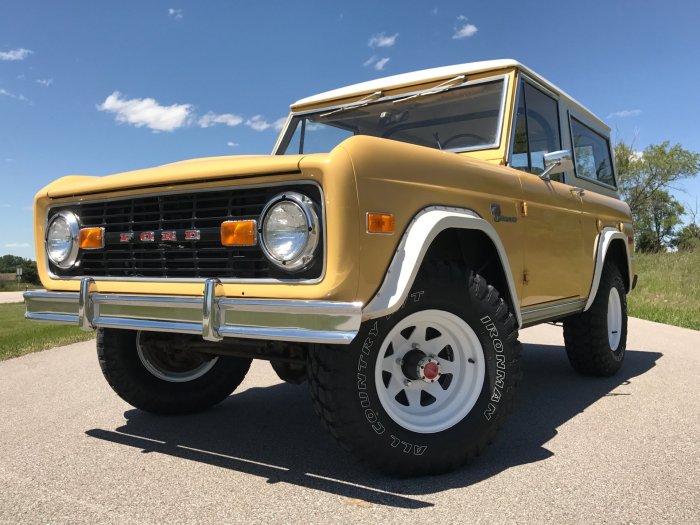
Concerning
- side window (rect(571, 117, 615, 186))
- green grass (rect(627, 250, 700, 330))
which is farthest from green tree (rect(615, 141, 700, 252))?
side window (rect(571, 117, 615, 186))

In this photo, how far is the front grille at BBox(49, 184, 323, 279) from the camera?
2.39 meters

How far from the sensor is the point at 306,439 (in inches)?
124

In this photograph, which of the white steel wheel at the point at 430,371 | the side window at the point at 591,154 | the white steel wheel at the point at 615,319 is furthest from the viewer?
the white steel wheel at the point at 615,319

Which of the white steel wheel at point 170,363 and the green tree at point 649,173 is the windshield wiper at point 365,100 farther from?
the green tree at point 649,173

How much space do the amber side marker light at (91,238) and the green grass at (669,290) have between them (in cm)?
836

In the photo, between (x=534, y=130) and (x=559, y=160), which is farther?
(x=534, y=130)

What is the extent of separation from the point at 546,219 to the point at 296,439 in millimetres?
1935

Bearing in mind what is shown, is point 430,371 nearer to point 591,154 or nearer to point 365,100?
point 365,100

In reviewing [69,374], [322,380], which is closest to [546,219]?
[322,380]

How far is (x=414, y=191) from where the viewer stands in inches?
97.6

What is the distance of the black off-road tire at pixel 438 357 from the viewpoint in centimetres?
232

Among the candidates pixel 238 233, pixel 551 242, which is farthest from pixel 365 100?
pixel 238 233

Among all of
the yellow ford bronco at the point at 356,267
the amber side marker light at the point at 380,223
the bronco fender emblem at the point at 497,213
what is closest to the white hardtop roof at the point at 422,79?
the yellow ford bronco at the point at 356,267

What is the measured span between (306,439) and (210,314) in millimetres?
1167
